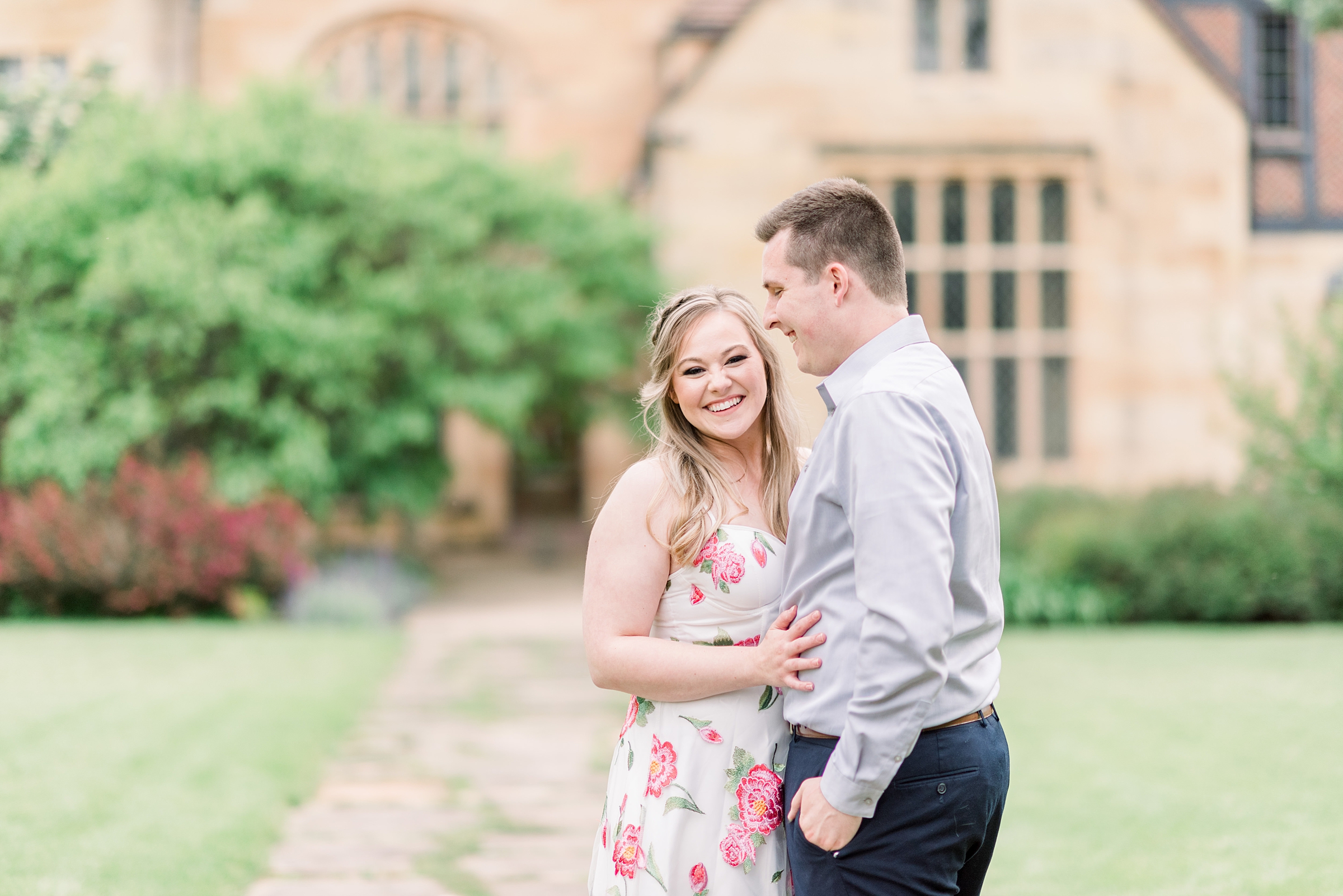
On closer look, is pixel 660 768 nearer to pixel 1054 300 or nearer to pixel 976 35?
pixel 1054 300

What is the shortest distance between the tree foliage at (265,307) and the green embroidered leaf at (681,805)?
392 inches

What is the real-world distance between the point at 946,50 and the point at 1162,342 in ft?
14.0

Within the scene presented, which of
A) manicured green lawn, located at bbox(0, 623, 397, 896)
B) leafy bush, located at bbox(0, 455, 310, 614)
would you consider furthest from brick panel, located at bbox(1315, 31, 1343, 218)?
leafy bush, located at bbox(0, 455, 310, 614)

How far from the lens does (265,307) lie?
38.3ft

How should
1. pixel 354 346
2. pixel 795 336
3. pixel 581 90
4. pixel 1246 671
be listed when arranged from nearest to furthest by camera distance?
pixel 795 336, pixel 1246 671, pixel 354 346, pixel 581 90

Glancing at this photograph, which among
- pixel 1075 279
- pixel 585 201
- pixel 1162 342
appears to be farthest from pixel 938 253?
pixel 585 201

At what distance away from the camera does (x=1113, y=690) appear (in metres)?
7.88

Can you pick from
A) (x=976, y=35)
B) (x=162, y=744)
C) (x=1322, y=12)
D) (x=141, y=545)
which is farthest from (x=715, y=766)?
(x=976, y=35)

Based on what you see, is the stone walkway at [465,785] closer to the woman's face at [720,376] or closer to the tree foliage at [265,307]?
the woman's face at [720,376]

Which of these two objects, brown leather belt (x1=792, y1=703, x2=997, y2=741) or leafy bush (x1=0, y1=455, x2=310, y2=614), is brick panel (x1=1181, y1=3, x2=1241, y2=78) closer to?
leafy bush (x1=0, y1=455, x2=310, y2=614)

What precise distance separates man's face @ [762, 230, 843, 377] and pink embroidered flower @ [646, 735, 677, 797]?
0.80 m

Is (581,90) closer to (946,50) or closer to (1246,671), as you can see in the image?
(946,50)

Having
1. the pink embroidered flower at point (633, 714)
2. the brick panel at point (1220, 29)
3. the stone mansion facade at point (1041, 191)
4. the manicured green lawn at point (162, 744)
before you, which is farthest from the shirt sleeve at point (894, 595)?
the brick panel at point (1220, 29)

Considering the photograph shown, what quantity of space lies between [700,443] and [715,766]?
2.12 ft
